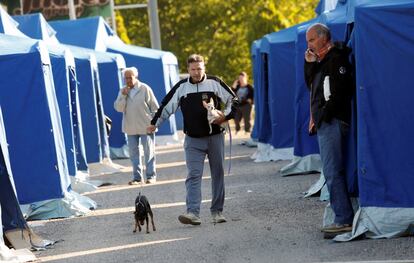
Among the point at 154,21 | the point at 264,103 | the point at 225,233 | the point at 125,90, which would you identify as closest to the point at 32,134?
the point at 225,233

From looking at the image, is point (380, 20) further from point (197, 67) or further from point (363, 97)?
point (197, 67)

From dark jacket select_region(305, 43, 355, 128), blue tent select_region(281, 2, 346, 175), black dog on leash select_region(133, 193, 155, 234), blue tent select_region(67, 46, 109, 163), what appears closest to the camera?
dark jacket select_region(305, 43, 355, 128)

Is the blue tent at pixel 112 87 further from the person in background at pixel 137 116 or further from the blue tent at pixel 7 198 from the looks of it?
the blue tent at pixel 7 198

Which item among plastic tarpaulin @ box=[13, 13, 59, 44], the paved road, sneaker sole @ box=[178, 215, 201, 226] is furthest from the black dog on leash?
plastic tarpaulin @ box=[13, 13, 59, 44]

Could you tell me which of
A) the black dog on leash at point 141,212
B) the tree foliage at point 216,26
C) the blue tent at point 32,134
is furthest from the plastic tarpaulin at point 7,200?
the tree foliage at point 216,26

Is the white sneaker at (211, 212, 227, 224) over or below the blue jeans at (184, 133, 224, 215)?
below

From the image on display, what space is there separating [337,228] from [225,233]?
1.40 meters

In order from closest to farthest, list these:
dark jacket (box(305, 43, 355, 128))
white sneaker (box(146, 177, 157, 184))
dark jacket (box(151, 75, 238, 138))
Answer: dark jacket (box(305, 43, 355, 128)), dark jacket (box(151, 75, 238, 138)), white sneaker (box(146, 177, 157, 184))

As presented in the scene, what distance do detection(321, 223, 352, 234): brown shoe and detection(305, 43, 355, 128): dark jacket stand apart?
38.5 inches

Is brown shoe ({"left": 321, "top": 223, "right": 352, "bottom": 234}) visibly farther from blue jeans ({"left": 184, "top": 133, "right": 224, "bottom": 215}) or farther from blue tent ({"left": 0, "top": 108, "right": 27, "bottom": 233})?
blue tent ({"left": 0, "top": 108, "right": 27, "bottom": 233})

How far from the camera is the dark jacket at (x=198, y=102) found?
41.0 feet

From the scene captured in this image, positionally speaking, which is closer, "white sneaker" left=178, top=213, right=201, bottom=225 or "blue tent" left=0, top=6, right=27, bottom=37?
"white sneaker" left=178, top=213, right=201, bottom=225

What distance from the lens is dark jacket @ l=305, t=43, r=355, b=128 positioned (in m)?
10.8

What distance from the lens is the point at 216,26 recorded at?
5547 centimetres
